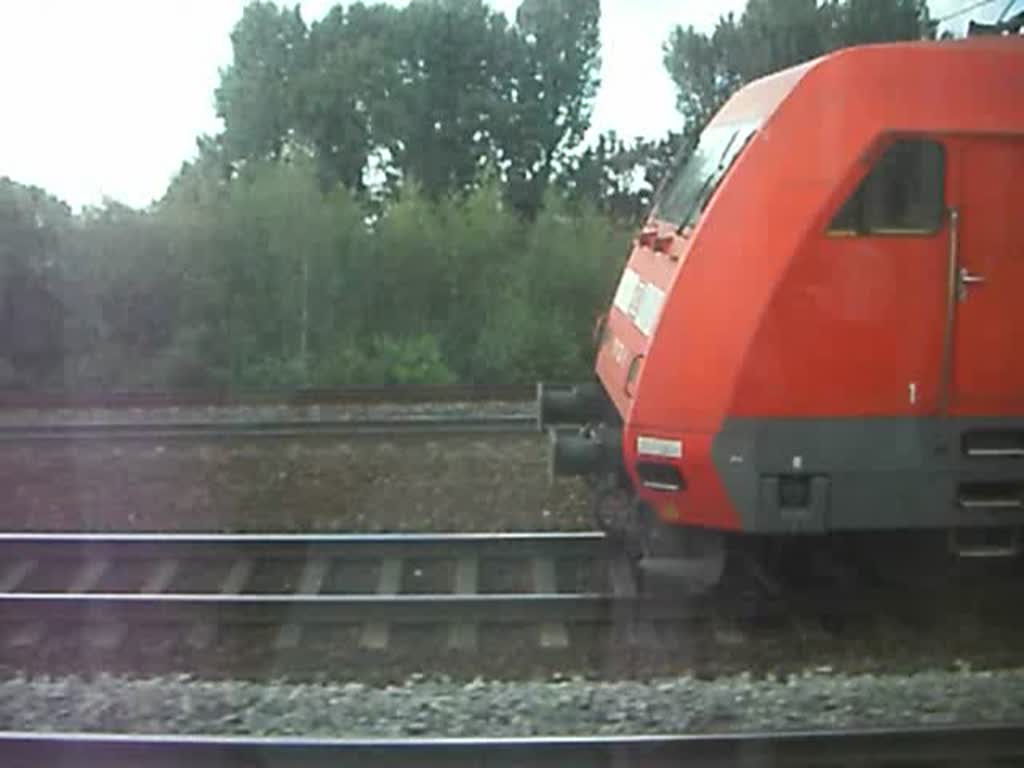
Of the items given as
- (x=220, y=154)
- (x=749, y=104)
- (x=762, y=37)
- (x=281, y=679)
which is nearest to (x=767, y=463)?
(x=749, y=104)

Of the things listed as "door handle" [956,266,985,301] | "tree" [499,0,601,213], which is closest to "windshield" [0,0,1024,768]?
"door handle" [956,266,985,301]

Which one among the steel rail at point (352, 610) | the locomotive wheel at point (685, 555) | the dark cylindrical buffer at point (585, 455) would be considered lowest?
the steel rail at point (352, 610)

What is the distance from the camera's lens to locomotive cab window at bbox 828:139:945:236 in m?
6.82

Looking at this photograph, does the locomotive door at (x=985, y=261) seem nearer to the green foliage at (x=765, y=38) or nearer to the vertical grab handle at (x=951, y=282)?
the vertical grab handle at (x=951, y=282)

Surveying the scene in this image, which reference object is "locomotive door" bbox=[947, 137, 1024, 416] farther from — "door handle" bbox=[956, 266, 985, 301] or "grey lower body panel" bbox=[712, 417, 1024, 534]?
"grey lower body panel" bbox=[712, 417, 1024, 534]

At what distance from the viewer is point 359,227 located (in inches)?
627

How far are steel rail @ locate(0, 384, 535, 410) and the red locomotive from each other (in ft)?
21.5

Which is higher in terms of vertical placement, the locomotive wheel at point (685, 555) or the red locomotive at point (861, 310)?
the red locomotive at point (861, 310)

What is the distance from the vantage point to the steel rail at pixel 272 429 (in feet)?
38.7

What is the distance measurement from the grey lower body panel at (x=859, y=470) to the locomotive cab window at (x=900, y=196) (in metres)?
0.88

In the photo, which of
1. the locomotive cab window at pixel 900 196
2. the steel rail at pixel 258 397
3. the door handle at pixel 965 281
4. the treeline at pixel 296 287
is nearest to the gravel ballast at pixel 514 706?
the door handle at pixel 965 281

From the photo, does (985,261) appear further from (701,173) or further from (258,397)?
(258,397)

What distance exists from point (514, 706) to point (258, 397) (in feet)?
24.7

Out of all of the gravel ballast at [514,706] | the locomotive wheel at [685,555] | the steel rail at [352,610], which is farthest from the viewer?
the steel rail at [352,610]
